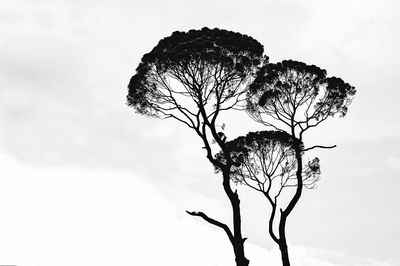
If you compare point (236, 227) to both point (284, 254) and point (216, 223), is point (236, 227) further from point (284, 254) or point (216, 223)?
point (284, 254)

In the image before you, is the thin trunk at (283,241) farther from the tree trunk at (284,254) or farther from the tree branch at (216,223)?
the tree branch at (216,223)

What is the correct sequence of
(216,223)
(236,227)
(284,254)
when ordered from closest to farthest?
(236,227)
(216,223)
(284,254)

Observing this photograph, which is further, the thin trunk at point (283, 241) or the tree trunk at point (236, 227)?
the thin trunk at point (283, 241)

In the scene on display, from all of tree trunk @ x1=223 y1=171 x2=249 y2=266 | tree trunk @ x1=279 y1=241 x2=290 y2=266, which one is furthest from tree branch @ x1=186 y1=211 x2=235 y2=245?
tree trunk @ x1=279 y1=241 x2=290 y2=266

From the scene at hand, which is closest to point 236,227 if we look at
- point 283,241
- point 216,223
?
point 216,223

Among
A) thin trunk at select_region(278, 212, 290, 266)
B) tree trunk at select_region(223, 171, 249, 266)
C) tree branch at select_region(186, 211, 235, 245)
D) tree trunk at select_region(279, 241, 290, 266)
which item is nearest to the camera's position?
tree trunk at select_region(223, 171, 249, 266)

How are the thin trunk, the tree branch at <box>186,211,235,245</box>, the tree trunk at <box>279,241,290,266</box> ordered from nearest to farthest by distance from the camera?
the tree branch at <box>186,211,235,245</box> → the tree trunk at <box>279,241,290,266</box> → the thin trunk

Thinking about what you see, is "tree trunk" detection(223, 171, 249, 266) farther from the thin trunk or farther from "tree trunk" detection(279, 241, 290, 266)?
the thin trunk

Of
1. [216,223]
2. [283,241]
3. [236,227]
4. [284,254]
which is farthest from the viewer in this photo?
[283,241]

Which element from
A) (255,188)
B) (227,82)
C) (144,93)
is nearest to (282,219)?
(255,188)

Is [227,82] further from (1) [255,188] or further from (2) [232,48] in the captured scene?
(1) [255,188]

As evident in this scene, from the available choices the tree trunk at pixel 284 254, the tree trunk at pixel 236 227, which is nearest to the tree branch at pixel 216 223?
the tree trunk at pixel 236 227

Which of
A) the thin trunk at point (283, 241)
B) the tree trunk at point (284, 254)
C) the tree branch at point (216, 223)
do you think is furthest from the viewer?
the thin trunk at point (283, 241)

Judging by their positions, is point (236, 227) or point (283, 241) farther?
point (283, 241)
